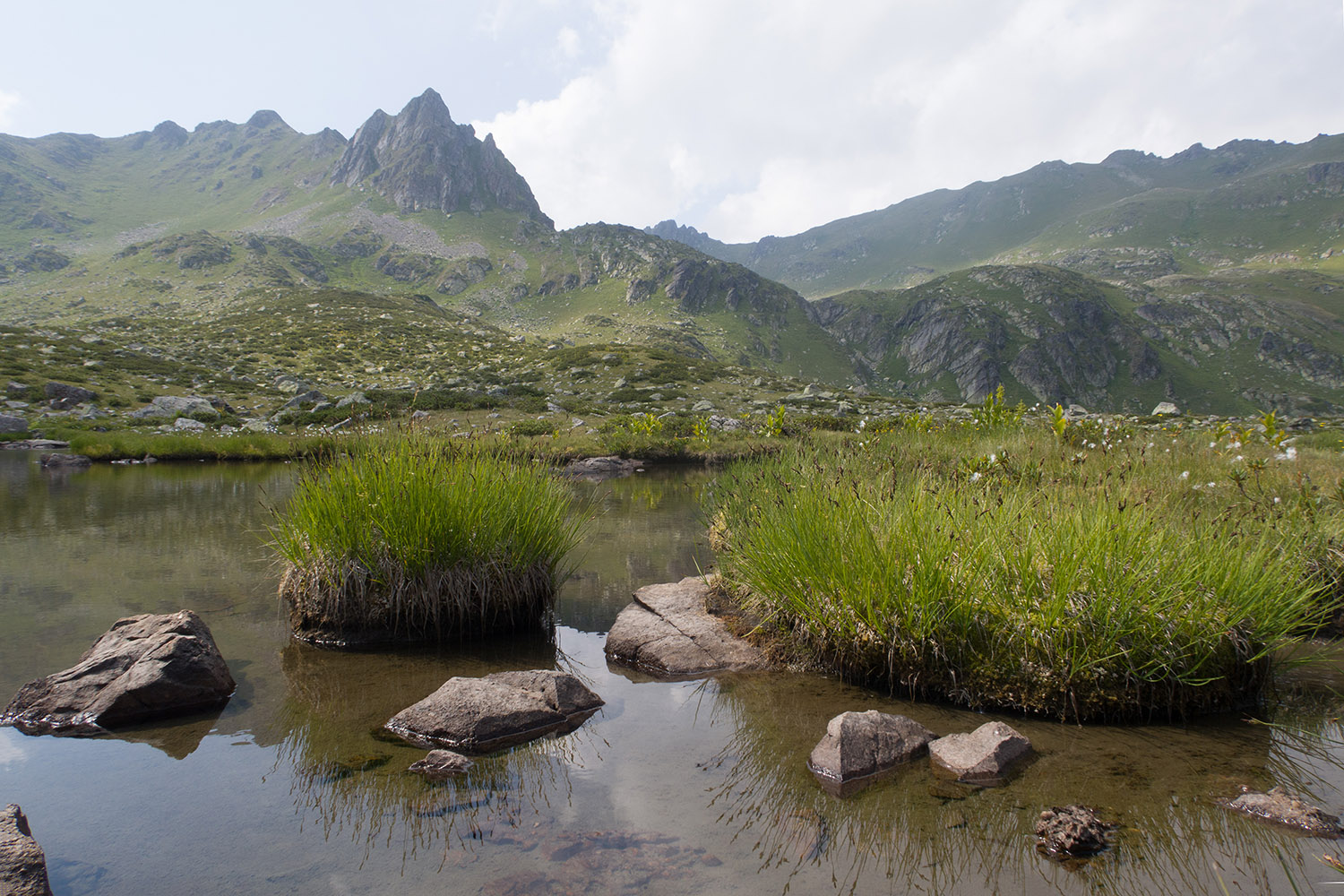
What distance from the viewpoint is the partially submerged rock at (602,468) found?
20228 mm

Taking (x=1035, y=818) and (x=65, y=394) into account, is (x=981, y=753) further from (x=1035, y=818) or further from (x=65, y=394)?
(x=65, y=394)

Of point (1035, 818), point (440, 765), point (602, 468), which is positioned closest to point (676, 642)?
point (440, 765)

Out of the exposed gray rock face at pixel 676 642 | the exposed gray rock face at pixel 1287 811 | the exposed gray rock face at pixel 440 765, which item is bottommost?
the exposed gray rock face at pixel 676 642

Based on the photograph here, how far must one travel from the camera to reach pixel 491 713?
4.13 m

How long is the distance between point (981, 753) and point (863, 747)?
659 millimetres

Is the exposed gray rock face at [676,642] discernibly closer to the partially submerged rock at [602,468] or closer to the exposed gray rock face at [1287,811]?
the exposed gray rock face at [1287,811]

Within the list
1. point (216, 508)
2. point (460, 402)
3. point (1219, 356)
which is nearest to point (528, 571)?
point (216, 508)

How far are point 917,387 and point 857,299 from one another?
34.6m

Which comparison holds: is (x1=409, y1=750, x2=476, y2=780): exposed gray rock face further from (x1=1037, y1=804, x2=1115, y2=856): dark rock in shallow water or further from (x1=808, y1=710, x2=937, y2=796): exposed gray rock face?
A: (x1=1037, y1=804, x2=1115, y2=856): dark rock in shallow water

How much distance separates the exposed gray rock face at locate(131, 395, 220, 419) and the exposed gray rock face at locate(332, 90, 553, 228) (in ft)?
419

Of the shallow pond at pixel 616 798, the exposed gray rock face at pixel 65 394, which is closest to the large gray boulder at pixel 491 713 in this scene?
the shallow pond at pixel 616 798

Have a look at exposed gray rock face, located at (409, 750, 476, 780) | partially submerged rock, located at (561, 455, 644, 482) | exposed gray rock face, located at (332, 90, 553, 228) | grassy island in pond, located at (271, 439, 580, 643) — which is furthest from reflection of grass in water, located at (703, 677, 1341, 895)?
exposed gray rock face, located at (332, 90, 553, 228)

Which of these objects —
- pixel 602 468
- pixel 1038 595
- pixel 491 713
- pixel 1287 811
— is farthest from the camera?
pixel 602 468

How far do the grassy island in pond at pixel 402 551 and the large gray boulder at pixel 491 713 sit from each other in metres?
1.67
